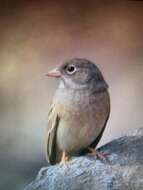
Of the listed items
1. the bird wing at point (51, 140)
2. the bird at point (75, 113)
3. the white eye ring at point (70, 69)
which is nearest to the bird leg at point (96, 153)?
the bird at point (75, 113)

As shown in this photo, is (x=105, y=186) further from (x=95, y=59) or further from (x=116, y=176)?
(x=95, y=59)

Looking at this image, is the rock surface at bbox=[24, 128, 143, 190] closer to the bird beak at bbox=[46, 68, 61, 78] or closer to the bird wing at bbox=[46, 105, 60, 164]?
the bird wing at bbox=[46, 105, 60, 164]

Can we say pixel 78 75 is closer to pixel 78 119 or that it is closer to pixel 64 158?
pixel 78 119

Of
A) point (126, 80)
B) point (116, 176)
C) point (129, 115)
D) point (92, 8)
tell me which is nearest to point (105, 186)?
point (116, 176)

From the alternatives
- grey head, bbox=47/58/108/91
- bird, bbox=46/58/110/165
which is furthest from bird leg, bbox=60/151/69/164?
grey head, bbox=47/58/108/91

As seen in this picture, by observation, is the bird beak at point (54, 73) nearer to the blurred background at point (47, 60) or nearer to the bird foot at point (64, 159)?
the blurred background at point (47, 60)

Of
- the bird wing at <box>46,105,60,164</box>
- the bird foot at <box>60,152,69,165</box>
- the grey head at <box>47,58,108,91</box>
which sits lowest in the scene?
the bird foot at <box>60,152,69,165</box>
